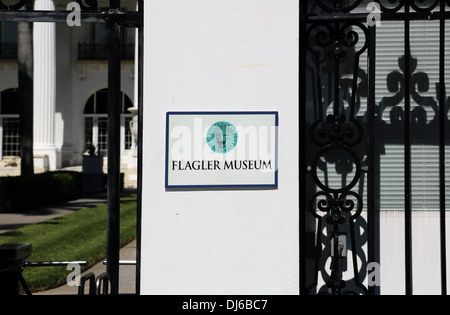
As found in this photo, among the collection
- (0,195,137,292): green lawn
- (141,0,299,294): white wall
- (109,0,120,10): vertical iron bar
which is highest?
(109,0,120,10): vertical iron bar

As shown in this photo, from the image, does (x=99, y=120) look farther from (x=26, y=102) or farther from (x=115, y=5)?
(x=115, y=5)

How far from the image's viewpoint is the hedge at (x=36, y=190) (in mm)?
15852

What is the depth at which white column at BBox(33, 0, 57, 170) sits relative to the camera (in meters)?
31.2

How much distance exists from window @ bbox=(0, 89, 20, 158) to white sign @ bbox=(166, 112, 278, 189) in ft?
113

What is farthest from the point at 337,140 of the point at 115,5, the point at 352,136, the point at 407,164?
the point at 115,5

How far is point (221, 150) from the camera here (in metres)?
3.47

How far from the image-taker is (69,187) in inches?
785

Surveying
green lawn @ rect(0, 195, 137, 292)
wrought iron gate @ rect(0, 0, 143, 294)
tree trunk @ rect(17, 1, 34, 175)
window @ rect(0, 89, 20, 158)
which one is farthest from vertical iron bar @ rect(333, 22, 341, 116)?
window @ rect(0, 89, 20, 158)

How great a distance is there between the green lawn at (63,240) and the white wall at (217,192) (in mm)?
4354

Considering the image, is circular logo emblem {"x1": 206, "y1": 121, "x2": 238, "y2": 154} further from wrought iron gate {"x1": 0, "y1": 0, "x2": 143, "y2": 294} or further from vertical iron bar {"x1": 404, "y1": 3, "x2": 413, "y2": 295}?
vertical iron bar {"x1": 404, "y1": 3, "x2": 413, "y2": 295}

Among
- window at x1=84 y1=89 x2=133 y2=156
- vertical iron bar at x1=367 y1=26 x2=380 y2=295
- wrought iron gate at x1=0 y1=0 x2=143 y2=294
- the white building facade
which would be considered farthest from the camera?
window at x1=84 y1=89 x2=133 y2=156

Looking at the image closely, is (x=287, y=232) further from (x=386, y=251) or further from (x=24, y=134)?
(x=24, y=134)

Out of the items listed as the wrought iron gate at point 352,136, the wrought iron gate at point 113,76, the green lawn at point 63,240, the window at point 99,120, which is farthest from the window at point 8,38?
the wrought iron gate at point 352,136

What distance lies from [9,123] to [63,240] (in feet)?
95.5
